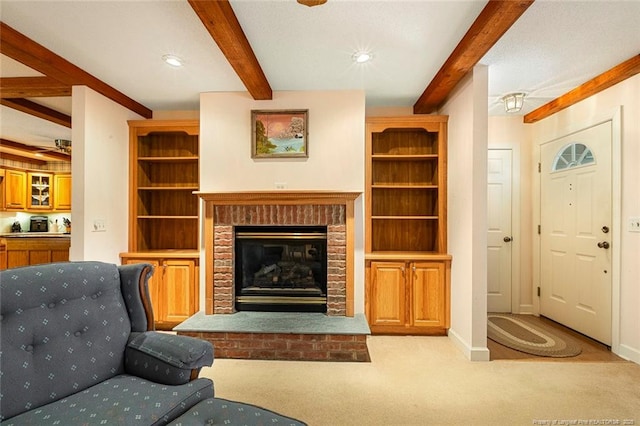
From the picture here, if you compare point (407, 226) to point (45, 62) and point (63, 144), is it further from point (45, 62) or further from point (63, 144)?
point (63, 144)

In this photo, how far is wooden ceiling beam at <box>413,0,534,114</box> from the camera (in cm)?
183

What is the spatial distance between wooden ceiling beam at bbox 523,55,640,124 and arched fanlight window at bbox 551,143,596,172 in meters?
0.46

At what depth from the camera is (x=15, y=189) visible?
559 cm

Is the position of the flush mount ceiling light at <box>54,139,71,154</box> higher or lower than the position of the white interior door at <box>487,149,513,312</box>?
higher

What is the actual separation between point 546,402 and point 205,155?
3.52 metres

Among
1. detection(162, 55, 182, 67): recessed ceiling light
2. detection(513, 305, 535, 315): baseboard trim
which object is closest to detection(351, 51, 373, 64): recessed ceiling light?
detection(162, 55, 182, 67): recessed ceiling light

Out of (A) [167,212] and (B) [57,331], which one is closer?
(B) [57,331]

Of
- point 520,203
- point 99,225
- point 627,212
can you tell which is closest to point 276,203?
point 99,225

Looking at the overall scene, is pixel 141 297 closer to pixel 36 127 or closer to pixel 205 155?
pixel 205 155

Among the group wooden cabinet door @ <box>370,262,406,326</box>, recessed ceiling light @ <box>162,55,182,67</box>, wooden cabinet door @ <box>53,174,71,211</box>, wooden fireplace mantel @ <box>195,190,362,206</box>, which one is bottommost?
wooden cabinet door @ <box>370,262,406,326</box>

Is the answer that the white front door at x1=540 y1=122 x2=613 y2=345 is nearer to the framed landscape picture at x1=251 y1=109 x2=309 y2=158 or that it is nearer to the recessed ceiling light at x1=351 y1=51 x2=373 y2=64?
the recessed ceiling light at x1=351 y1=51 x2=373 y2=64

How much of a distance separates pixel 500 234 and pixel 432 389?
2425 millimetres

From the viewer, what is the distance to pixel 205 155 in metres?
3.29

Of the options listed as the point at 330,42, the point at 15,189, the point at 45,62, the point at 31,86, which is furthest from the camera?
the point at 15,189
